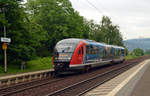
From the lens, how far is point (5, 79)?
15.5m

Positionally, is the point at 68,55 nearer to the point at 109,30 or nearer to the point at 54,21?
the point at 54,21

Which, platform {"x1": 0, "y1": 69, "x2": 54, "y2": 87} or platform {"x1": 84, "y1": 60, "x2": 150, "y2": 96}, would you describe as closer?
platform {"x1": 84, "y1": 60, "x2": 150, "y2": 96}

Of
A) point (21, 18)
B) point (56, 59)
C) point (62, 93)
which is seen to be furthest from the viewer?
point (21, 18)

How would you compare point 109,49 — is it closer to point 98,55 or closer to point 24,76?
point 98,55

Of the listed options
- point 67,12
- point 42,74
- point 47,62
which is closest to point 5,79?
point 42,74

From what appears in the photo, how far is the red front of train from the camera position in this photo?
62.1 feet

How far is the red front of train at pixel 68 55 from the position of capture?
18.9 meters

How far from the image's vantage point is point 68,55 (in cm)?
1909

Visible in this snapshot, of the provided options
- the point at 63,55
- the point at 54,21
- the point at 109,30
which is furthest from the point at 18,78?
the point at 109,30

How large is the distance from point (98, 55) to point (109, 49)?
6992 mm

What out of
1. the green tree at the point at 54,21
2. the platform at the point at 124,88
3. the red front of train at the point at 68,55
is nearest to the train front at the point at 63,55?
the red front of train at the point at 68,55

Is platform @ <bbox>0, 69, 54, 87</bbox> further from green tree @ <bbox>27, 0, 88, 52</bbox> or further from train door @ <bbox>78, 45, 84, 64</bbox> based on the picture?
green tree @ <bbox>27, 0, 88, 52</bbox>

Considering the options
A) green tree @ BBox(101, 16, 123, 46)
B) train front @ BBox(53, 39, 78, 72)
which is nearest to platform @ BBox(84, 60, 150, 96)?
train front @ BBox(53, 39, 78, 72)

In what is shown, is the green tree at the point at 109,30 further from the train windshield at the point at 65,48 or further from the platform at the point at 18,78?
the platform at the point at 18,78
